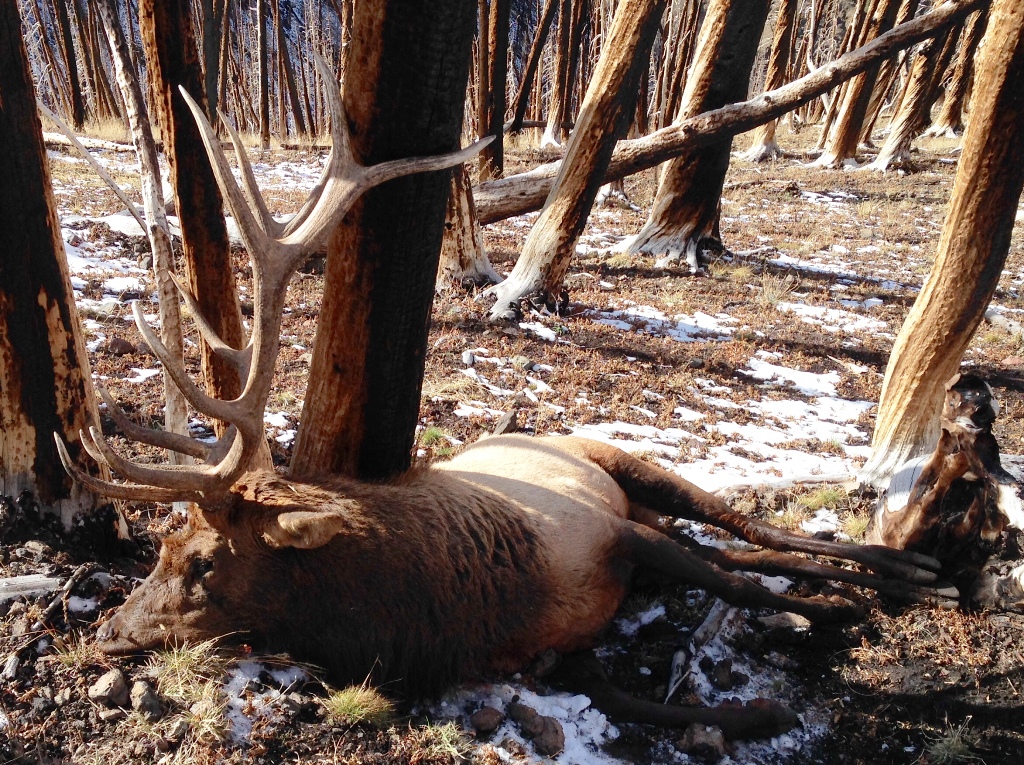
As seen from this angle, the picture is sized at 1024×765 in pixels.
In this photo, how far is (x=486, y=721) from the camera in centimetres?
294

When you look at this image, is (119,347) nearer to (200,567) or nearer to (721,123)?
(200,567)

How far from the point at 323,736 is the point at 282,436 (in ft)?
8.60

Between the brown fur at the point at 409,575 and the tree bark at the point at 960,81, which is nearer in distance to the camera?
the brown fur at the point at 409,575

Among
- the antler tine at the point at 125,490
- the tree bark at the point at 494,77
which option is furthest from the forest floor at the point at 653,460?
the tree bark at the point at 494,77

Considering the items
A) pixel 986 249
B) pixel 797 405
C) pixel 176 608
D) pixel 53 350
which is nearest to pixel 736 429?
pixel 797 405

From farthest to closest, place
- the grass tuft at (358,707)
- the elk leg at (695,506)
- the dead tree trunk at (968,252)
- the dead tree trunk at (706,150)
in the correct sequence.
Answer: the dead tree trunk at (706,150) < the elk leg at (695,506) < the dead tree trunk at (968,252) < the grass tuft at (358,707)

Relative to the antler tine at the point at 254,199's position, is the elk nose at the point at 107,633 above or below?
below

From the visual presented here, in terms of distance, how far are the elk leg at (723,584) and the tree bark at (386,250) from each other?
4.28 ft

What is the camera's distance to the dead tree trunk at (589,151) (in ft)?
21.5

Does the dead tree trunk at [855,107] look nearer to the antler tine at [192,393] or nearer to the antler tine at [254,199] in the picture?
the antler tine at [254,199]

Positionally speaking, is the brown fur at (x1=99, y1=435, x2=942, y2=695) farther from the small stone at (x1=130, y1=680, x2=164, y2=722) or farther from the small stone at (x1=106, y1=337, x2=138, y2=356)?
the small stone at (x1=106, y1=337, x2=138, y2=356)

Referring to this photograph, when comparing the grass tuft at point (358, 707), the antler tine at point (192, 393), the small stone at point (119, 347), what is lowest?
the grass tuft at point (358, 707)

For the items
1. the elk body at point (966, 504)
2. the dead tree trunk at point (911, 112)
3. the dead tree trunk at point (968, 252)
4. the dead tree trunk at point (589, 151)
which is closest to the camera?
the elk body at point (966, 504)

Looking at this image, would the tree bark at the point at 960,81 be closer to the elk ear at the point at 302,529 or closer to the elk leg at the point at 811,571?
the elk leg at the point at 811,571
